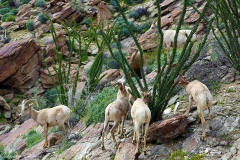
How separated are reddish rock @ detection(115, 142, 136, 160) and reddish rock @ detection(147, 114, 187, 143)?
507mm

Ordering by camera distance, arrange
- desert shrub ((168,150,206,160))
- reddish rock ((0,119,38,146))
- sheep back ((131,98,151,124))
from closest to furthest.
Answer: desert shrub ((168,150,206,160)) < sheep back ((131,98,151,124)) < reddish rock ((0,119,38,146))

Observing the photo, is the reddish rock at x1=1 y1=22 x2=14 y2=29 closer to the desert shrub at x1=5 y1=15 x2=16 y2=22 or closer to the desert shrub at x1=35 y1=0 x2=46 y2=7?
the desert shrub at x1=5 y1=15 x2=16 y2=22

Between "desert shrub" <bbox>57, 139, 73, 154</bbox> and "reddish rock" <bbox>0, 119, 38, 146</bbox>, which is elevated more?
"desert shrub" <bbox>57, 139, 73, 154</bbox>

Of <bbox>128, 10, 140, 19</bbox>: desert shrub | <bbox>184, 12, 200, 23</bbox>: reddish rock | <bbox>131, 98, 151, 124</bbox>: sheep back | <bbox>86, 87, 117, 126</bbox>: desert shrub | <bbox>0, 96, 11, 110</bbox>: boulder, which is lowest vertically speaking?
<bbox>0, 96, 11, 110</bbox>: boulder

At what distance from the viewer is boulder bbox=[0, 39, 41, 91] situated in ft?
57.8

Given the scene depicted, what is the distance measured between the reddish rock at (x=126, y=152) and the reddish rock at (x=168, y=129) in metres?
0.51

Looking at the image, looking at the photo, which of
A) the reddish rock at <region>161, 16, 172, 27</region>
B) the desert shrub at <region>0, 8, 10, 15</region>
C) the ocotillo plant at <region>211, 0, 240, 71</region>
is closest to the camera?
the ocotillo plant at <region>211, 0, 240, 71</region>

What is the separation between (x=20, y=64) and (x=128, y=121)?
38.8 feet

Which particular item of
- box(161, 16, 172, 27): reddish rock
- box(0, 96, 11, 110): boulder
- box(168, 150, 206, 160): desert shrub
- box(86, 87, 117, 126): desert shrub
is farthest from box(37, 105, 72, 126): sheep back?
box(161, 16, 172, 27): reddish rock

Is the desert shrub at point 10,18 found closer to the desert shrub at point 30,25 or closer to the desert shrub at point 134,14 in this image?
the desert shrub at point 30,25

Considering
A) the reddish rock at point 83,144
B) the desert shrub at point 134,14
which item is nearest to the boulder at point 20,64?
the desert shrub at point 134,14

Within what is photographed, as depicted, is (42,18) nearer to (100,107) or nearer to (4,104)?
(4,104)

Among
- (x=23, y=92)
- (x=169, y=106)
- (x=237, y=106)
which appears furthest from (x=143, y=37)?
(x=237, y=106)

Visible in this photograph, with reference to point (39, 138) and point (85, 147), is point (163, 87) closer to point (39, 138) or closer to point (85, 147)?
point (85, 147)
